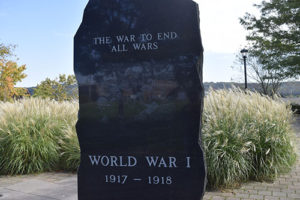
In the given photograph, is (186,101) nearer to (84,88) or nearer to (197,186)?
(197,186)

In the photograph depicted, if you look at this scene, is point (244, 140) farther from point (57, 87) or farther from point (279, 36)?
point (57, 87)

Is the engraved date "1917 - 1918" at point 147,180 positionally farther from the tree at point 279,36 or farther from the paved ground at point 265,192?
the tree at point 279,36

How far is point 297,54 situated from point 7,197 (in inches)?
820

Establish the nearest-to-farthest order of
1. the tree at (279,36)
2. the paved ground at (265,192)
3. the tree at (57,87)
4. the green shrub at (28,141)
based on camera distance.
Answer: the paved ground at (265,192) → the green shrub at (28,141) → the tree at (279,36) → the tree at (57,87)

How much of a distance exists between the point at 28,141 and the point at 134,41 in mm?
4145

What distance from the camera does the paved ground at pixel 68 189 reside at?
14.5 ft

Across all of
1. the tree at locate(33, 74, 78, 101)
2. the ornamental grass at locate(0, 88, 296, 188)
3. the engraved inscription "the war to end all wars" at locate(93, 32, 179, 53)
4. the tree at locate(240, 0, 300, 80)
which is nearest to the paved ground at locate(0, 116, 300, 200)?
the ornamental grass at locate(0, 88, 296, 188)

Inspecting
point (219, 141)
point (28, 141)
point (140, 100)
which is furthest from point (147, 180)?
point (28, 141)

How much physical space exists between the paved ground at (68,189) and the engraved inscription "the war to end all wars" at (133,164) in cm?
148

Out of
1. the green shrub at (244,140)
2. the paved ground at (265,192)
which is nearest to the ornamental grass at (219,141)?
the green shrub at (244,140)

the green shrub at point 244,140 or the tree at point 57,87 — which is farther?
the tree at point 57,87

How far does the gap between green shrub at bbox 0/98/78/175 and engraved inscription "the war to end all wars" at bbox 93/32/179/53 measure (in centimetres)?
356

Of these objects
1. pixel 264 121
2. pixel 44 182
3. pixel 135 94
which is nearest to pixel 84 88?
pixel 135 94

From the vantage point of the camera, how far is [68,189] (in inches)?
191
